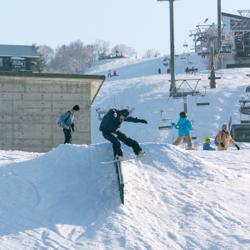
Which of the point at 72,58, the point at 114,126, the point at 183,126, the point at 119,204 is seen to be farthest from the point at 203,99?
the point at 72,58

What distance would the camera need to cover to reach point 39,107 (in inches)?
1217

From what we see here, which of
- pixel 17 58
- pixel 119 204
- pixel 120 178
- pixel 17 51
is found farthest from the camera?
pixel 17 51

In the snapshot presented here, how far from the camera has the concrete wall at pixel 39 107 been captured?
30500 millimetres

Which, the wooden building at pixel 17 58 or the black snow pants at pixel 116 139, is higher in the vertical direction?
the wooden building at pixel 17 58

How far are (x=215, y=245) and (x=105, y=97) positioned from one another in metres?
52.1

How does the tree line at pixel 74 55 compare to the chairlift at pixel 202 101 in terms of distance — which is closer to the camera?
→ the chairlift at pixel 202 101

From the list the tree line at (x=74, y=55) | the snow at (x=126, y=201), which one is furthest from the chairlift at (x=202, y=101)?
the tree line at (x=74, y=55)

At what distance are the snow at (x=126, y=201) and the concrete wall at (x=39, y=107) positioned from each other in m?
8.98

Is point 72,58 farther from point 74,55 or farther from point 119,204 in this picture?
point 119,204

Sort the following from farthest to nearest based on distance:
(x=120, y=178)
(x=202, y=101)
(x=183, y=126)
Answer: (x=202, y=101) → (x=183, y=126) → (x=120, y=178)

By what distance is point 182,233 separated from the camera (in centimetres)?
1595

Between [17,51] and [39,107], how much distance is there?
21701 mm

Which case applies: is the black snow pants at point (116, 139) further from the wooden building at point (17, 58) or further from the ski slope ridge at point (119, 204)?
the wooden building at point (17, 58)

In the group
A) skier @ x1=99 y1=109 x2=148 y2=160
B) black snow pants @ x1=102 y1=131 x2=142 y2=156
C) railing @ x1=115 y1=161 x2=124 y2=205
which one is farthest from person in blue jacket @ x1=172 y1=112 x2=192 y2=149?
railing @ x1=115 y1=161 x2=124 y2=205
